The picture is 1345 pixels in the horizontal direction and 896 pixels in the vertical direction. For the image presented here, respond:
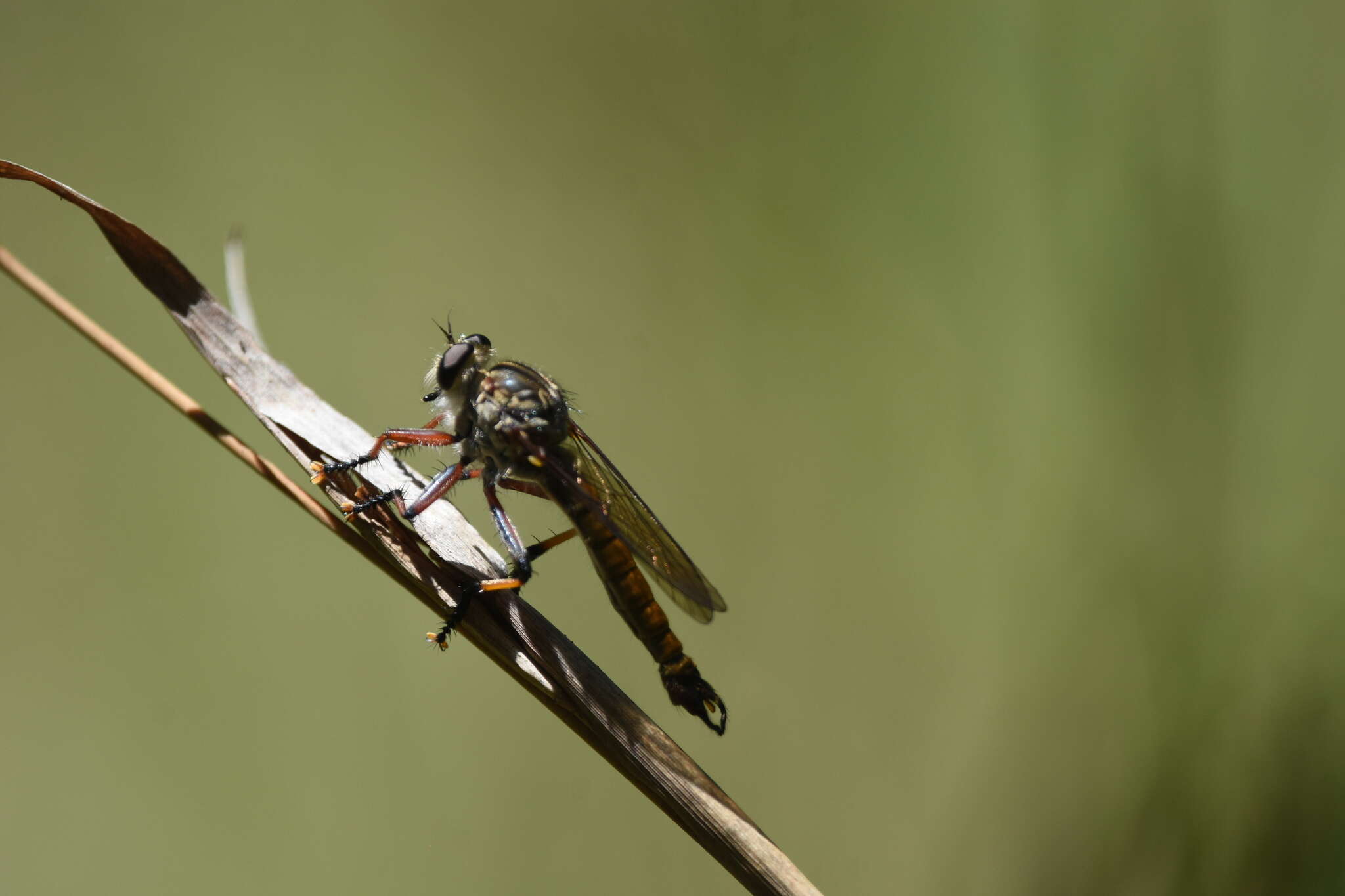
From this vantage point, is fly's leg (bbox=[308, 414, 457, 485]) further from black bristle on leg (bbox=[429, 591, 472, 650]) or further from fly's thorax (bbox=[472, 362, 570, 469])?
black bristle on leg (bbox=[429, 591, 472, 650])

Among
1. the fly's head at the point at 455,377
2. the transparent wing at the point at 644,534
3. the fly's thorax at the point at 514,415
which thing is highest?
the fly's head at the point at 455,377

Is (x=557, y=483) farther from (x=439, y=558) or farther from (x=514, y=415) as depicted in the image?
(x=439, y=558)

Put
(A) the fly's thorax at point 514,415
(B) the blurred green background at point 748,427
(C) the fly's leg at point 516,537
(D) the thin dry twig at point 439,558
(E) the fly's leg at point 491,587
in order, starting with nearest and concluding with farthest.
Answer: (D) the thin dry twig at point 439,558 < (E) the fly's leg at point 491,587 < (C) the fly's leg at point 516,537 < (A) the fly's thorax at point 514,415 < (B) the blurred green background at point 748,427

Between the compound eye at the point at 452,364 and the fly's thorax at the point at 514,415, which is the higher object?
the compound eye at the point at 452,364

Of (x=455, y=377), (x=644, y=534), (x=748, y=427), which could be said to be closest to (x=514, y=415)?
(x=455, y=377)

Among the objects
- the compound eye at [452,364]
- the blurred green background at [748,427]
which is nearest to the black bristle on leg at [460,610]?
the compound eye at [452,364]

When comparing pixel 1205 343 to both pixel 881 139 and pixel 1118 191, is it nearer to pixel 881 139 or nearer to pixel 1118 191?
pixel 1118 191

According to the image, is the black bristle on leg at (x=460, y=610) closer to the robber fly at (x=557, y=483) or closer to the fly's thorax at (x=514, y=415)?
the robber fly at (x=557, y=483)
